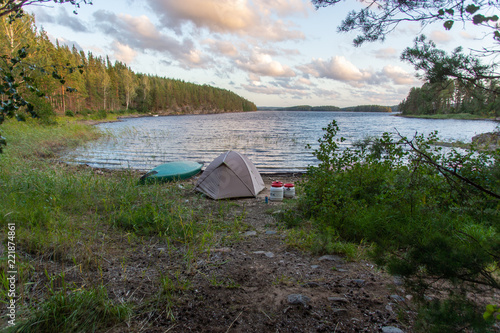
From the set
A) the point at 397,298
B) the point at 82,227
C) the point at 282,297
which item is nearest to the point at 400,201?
the point at 397,298

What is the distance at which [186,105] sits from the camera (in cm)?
13125

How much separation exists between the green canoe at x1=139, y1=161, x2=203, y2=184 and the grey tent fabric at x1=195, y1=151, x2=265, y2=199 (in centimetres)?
193

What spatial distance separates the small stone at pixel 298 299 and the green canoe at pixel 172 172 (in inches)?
298

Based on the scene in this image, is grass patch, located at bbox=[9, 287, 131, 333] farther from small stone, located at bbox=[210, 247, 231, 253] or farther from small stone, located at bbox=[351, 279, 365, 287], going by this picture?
small stone, located at bbox=[351, 279, 365, 287]

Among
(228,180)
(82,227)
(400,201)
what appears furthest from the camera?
(228,180)

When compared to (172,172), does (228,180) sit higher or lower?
higher

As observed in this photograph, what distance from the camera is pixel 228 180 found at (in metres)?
8.60

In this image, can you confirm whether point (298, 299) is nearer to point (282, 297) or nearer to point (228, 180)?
point (282, 297)

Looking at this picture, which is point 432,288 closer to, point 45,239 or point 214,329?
point 214,329

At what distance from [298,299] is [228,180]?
5.83 meters

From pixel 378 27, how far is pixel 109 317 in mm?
4458

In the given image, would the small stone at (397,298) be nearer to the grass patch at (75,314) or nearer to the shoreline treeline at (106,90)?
the grass patch at (75,314)

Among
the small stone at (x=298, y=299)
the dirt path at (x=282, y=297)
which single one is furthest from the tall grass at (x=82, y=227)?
the small stone at (x=298, y=299)

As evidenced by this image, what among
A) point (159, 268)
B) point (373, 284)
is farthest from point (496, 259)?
point (159, 268)
